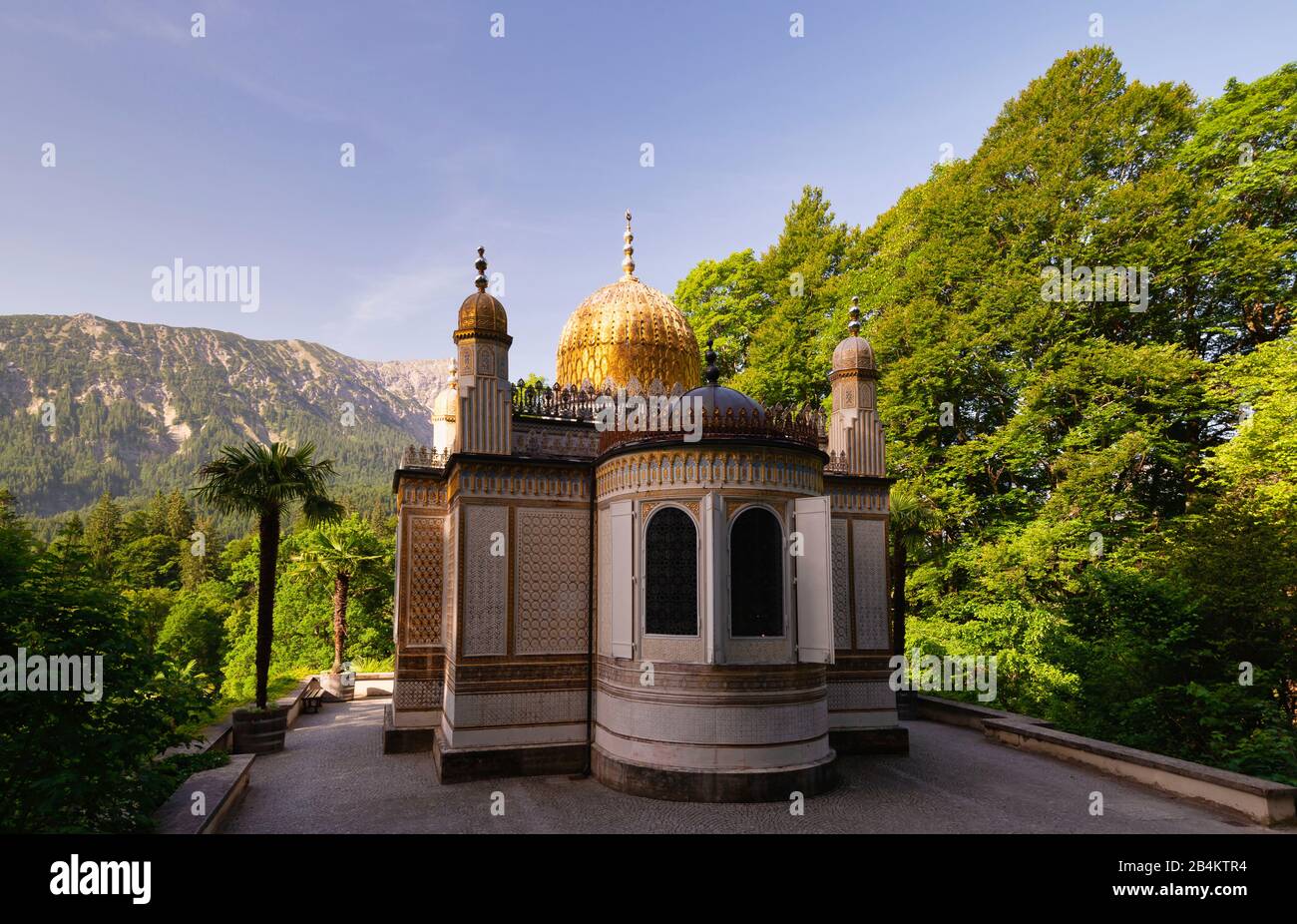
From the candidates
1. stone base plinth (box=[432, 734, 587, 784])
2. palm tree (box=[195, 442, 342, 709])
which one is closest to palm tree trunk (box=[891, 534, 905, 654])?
stone base plinth (box=[432, 734, 587, 784])

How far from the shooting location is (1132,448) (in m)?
20.0

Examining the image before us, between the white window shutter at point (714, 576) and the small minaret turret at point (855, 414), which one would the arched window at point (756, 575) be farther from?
the small minaret turret at point (855, 414)

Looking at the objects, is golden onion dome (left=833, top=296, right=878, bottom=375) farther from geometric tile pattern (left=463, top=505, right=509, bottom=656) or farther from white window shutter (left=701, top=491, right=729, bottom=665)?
geometric tile pattern (left=463, top=505, right=509, bottom=656)

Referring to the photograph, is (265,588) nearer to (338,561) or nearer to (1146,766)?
(338,561)

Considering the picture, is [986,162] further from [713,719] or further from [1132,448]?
[713,719]

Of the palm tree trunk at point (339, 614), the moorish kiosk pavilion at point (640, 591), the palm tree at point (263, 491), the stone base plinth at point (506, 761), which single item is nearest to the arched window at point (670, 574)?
the moorish kiosk pavilion at point (640, 591)

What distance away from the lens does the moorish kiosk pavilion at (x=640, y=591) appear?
1117cm

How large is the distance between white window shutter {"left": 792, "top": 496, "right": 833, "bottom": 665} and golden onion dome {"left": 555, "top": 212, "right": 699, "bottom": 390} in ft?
21.4

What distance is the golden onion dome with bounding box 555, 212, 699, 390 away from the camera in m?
16.8

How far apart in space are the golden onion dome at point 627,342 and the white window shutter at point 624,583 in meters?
5.61

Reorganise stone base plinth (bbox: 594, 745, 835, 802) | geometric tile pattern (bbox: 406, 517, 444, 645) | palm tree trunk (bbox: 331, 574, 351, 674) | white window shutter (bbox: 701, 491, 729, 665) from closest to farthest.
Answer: stone base plinth (bbox: 594, 745, 835, 802)
white window shutter (bbox: 701, 491, 729, 665)
geometric tile pattern (bbox: 406, 517, 444, 645)
palm tree trunk (bbox: 331, 574, 351, 674)

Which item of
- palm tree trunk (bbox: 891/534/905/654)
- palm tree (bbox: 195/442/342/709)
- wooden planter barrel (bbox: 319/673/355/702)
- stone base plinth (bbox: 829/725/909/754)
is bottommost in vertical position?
wooden planter barrel (bbox: 319/673/355/702)

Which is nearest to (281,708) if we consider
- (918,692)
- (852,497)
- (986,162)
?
(852,497)

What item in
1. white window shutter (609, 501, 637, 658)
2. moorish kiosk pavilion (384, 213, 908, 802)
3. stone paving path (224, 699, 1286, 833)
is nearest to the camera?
stone paving path (224, 699, 1286, 833)
